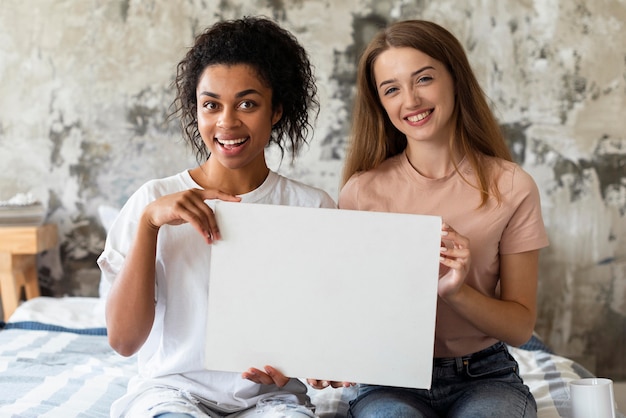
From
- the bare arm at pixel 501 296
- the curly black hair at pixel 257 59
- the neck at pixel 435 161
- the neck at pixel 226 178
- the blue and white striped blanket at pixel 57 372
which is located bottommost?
the blue and white striped blanket at pixel 57 372

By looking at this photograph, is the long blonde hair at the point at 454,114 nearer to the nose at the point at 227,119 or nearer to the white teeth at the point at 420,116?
the white teeth at the point at 420,116

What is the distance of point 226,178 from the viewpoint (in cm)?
151

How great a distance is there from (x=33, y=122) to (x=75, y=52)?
308mm

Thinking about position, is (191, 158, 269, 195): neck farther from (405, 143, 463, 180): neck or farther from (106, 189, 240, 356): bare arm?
(405, 143, 463, 180): neck

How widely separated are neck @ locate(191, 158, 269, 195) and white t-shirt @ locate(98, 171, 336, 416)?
0.20 feet

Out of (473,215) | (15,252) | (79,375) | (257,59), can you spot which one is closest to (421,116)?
(473,215)

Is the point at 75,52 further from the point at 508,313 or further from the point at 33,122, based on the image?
the point at 508,313

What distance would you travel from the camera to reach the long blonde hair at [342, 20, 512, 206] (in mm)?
1579

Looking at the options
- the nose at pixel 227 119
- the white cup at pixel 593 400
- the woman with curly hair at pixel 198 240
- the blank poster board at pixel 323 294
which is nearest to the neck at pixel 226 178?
the woman with curly hair at pixel 198 240

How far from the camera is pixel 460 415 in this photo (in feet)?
4.59

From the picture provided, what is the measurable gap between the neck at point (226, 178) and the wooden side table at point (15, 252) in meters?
1.47

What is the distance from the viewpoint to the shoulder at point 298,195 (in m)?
1.54

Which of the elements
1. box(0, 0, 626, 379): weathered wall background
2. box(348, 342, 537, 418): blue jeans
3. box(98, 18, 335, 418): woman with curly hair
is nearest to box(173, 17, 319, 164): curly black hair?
box(98, 18, 335, 418): woman with curly hair

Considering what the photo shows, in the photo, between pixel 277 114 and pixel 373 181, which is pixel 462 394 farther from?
pixel 277 114
